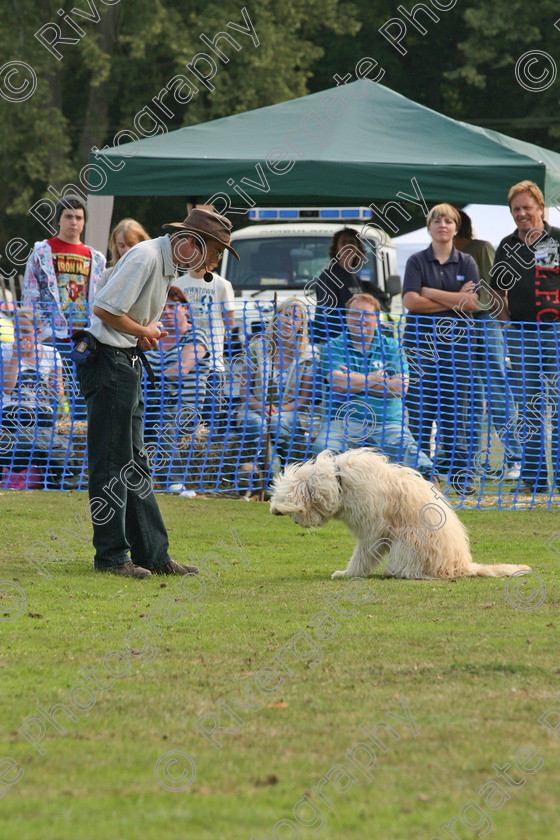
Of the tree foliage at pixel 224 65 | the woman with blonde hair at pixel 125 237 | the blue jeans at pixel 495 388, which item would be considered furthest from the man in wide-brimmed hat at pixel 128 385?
the tree foliage at pixel 224 65

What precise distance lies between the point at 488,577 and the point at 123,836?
12.8 feet

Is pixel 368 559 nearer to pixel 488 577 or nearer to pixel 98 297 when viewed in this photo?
pixel 488 577

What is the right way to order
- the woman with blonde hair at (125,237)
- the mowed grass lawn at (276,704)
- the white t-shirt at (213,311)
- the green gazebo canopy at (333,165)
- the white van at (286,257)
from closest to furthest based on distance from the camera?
1. the mowed grass lawn at (276,704)
2. the woman with blonde hair at (125,237)
3. the white t-shirt at (213,311)
4. the green gazebo canopy at (333,165)
5. the white van at (286,257)

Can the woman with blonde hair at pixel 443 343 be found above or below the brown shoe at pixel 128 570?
above

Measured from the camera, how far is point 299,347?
10.0m

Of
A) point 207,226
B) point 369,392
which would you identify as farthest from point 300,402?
point 207,226

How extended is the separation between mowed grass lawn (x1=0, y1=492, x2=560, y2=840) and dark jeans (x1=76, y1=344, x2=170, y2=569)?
215mm

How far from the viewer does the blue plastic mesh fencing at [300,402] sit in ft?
31.9

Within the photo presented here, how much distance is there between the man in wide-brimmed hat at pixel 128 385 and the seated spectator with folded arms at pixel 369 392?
3.29 meters

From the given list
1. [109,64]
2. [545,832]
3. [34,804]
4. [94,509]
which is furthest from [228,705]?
[109,64]

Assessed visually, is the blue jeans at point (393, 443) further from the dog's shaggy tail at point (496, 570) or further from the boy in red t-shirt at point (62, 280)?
the dog's shaggy tail at point (496, 570)

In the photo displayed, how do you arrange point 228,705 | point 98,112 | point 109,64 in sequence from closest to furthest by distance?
1. point 228,705
2. point 109,64
3. point 98,112

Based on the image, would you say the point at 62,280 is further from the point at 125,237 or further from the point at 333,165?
the point at 333,165

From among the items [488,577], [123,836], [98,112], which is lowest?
[123,836]
